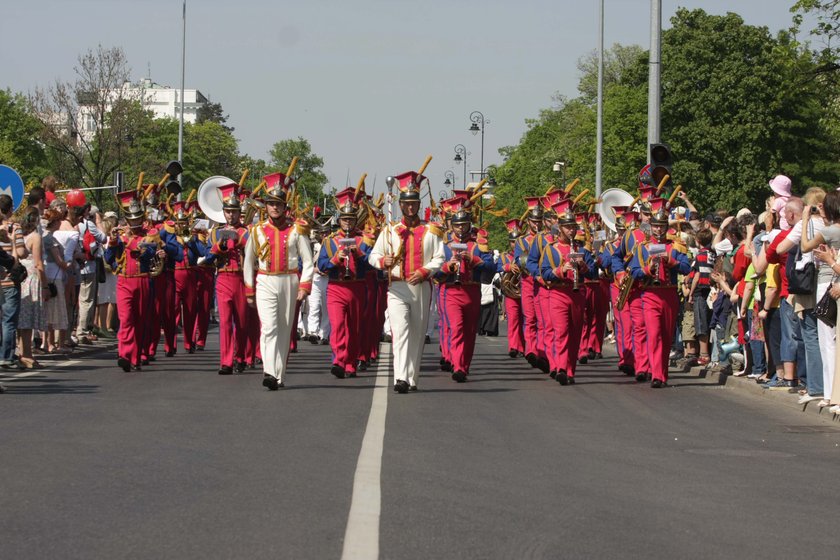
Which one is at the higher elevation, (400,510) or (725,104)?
(725,104)

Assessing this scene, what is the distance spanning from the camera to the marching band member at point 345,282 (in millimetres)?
18219

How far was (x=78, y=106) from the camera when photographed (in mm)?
61812

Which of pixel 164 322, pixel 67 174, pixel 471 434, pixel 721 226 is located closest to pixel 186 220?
pixel 164 322

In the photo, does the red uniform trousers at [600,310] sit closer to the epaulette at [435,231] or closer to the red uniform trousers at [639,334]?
the red uniform trousers at [639,334]

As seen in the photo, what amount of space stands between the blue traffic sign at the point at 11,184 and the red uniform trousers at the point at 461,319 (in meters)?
6.01

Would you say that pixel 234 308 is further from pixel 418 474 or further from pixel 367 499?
pixel 367 499

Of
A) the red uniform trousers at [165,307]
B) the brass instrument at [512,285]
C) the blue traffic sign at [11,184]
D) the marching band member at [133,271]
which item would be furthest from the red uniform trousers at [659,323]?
the blue traffic sign at [11,184]

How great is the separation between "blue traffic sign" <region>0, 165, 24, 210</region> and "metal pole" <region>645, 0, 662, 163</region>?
9968 mm

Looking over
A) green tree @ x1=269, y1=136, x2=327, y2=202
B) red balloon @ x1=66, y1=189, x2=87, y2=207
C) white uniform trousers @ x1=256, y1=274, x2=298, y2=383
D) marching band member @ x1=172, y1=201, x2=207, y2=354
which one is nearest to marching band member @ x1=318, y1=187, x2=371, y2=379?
white uniform trousers @ x1=256, y1=274, x2=298, y2=383

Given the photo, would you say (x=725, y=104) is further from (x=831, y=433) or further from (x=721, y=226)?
(x=831, y=433)

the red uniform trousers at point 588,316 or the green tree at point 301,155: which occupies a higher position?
the green tree at point 301,155

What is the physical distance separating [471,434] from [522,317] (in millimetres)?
11964

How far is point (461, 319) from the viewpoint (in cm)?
1836

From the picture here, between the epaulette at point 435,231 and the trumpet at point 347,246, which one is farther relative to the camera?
the trumpet at point 347,246
